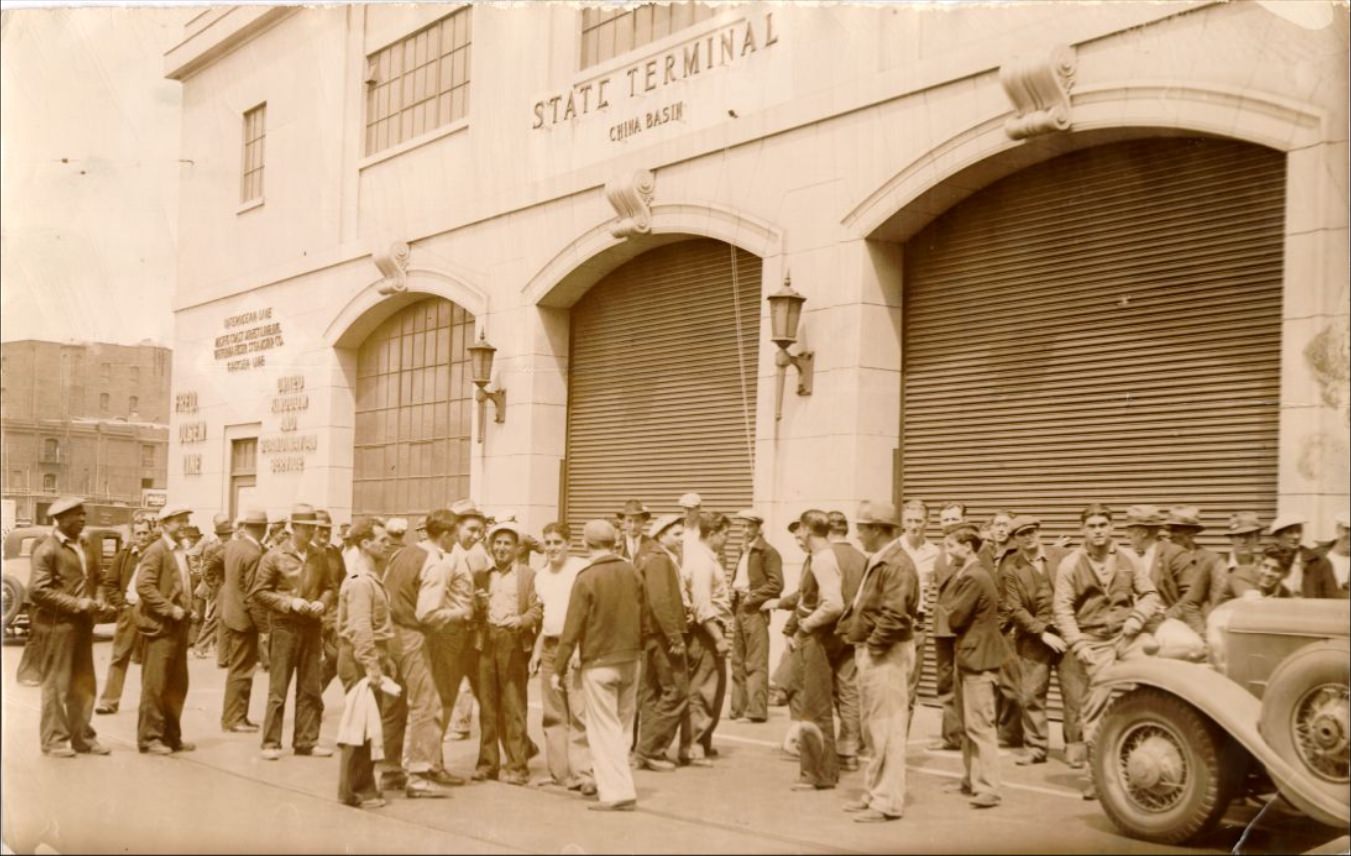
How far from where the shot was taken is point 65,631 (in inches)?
342

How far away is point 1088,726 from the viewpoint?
7215mm

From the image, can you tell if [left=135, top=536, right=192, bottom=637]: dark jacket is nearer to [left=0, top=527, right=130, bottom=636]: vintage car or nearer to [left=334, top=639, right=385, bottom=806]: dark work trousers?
[left=0, top=527, right=130, bottom=636]: vintage car

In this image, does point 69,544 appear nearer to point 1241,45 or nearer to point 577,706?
point 577,706

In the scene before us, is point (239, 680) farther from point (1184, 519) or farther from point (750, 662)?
point (1184, 519)

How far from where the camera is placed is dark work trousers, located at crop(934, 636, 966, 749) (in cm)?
868

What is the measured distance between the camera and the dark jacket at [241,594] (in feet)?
31.2

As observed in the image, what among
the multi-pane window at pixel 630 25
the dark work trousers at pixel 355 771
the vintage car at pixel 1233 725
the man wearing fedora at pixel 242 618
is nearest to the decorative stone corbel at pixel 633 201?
the multi-pane window at pixel 630 25

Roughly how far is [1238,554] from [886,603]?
7.47ft

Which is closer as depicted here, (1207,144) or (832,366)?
(1207,144)

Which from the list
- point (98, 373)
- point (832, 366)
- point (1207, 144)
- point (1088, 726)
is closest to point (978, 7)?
point (1207, 144)

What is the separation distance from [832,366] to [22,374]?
6112 millimetres

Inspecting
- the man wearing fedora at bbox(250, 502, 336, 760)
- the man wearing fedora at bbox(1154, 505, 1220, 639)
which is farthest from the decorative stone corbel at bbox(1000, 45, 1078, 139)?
A: the man wearing fedora at bbox(250, 502, 336, 760)

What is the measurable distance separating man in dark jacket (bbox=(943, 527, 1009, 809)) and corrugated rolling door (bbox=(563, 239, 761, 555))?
2701 millimetres

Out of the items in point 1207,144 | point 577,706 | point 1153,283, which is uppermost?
point 1207,144
